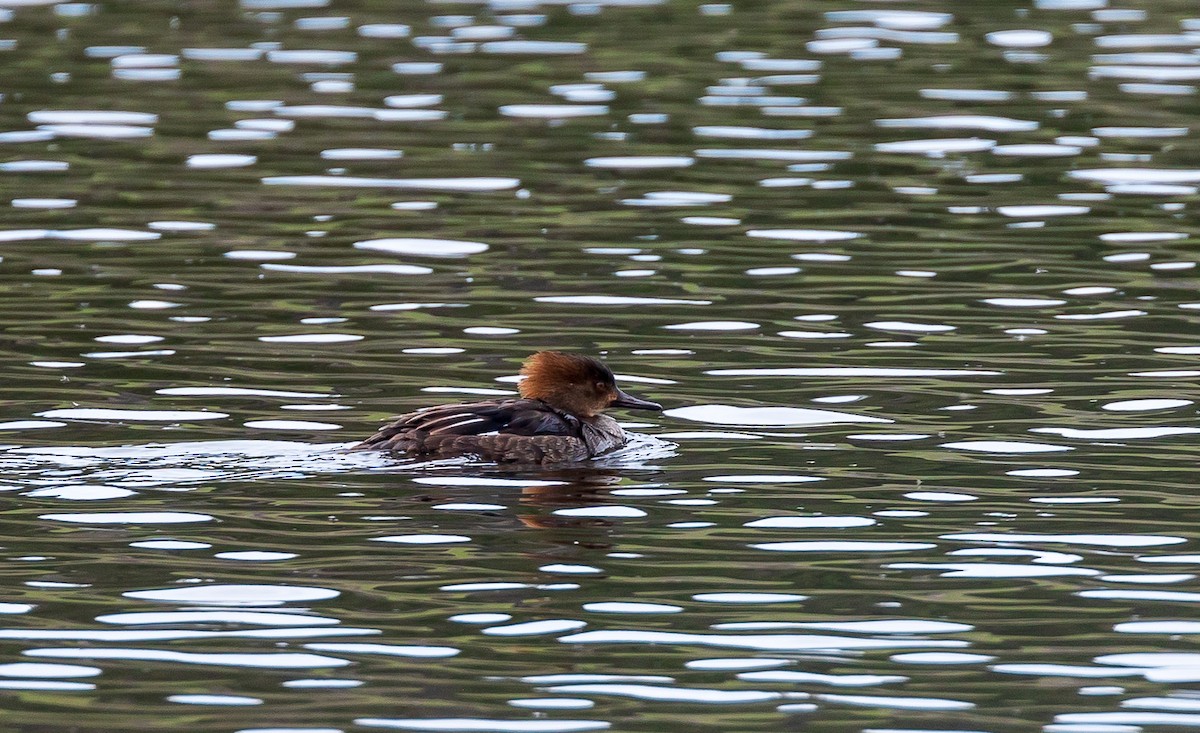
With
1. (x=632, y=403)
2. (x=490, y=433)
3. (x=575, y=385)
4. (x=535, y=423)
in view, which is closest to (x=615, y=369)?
(x=575, y=385)

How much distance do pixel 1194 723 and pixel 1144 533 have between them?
2.40 metres

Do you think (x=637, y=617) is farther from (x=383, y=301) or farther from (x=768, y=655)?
(x=383, y=301)

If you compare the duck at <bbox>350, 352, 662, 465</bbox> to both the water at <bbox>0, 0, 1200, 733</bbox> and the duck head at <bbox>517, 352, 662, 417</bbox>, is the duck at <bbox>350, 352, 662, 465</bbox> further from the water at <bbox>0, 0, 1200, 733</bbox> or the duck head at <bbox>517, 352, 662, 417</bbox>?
the water at <bbox>0, 0, 1200, 733</bbox>

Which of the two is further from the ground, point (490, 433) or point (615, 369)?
point (490, 433)

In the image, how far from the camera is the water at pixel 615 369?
8391mm

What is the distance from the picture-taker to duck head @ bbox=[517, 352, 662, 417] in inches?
487

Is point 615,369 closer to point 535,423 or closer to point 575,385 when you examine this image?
point 575,385

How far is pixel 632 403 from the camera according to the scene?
1223 centimetres

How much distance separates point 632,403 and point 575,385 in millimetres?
382

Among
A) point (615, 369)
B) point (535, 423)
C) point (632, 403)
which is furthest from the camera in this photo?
point (615, 369)

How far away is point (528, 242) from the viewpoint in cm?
1745

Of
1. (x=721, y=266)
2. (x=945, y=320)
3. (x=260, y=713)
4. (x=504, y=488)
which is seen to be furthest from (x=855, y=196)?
(x=260, y=713)

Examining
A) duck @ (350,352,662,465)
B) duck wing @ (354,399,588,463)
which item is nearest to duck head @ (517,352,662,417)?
duck @ (350,352,662,465)

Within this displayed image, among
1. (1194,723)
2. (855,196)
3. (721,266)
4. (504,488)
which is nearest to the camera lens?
(1194,723)
